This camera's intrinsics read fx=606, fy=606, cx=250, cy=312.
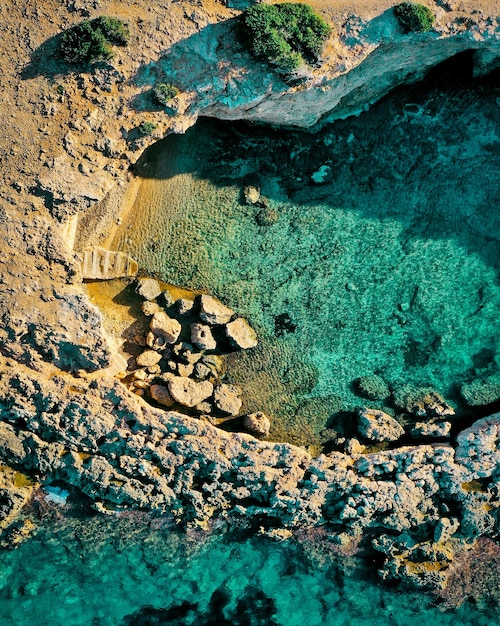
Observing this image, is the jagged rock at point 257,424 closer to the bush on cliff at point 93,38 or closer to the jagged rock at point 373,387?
the jagged rock at point 373,387

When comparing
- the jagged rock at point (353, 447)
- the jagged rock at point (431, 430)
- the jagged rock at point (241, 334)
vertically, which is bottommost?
the jagged rock at point (353, 447)

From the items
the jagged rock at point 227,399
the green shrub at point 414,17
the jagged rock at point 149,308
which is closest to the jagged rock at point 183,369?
the jagged rock at point 227,399

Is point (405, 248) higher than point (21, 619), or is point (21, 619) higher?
point (405, 248)

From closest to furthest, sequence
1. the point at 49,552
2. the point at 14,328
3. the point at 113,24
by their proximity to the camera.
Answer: the point at 113,24 → the point at 14,328 → the point at 49,552

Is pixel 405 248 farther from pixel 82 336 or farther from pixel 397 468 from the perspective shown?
pixel 82 336

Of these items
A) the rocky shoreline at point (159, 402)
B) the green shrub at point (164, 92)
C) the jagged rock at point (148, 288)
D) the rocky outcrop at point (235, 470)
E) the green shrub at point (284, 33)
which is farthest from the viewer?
the jagged rock at point (148, 288)

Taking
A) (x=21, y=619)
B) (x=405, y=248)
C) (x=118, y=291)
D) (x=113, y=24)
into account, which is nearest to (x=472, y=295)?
(x=405, y=248)

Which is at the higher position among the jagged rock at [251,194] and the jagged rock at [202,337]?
the jagged rock at [251,194]
